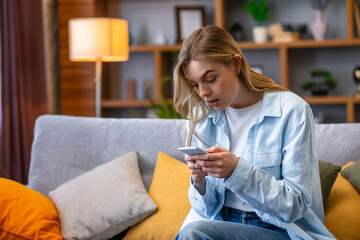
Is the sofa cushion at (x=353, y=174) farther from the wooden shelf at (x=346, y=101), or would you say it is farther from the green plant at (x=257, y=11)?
the green plant at (x=257, y=11)

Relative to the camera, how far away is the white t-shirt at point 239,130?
1.53m

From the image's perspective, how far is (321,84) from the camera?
396 centimetres

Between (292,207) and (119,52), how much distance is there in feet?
7.59

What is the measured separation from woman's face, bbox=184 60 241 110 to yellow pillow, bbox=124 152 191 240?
0.61 metres

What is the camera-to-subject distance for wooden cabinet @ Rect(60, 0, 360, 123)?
3.78m

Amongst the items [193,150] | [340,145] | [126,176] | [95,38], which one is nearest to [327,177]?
[340,145]

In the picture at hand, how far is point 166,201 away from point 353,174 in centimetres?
71

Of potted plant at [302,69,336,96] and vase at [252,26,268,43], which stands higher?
vase at [252,26,268,43]

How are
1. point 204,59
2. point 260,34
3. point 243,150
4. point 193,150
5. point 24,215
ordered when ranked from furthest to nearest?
1. point 260,34
2. point 24,215
3. point 243,150
4. point 204,59
5. point 193,150

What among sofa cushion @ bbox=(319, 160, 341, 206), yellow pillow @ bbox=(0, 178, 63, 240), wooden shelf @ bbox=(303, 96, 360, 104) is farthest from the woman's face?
wooden shelf @ bbox=(303, 96, 360, 104)

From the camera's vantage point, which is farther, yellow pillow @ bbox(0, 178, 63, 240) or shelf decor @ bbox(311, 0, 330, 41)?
shelf decor @ bbox(311, 0, 330, 41)

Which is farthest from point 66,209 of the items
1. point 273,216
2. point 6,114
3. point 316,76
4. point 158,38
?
point 316,76

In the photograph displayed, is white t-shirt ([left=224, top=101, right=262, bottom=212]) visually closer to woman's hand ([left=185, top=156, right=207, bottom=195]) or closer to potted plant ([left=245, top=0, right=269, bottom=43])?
woman's hand ([left=185, top=156, right=207, bottom=195])

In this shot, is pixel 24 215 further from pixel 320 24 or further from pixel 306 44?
pixel 320 24
